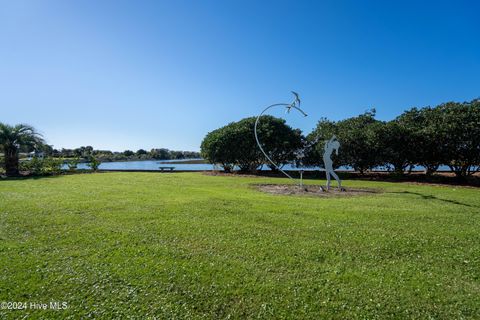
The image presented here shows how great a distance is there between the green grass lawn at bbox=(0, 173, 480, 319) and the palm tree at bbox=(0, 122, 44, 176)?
1844 cm

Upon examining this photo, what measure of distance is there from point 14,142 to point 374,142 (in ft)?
102

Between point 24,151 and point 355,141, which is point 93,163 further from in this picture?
point 355,141

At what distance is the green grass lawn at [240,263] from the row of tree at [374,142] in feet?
41.2

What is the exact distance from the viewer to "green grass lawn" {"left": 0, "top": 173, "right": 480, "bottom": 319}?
12.2 feet

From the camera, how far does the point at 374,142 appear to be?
21.1m

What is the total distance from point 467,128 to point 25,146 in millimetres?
35138

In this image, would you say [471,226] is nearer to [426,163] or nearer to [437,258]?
[437,258]

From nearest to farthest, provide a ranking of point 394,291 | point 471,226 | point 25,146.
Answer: point 394,291 < point 471,226 < point 25,146

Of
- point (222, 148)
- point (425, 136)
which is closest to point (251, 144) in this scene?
point (222, 148)

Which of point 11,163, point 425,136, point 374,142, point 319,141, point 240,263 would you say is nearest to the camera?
point 240,263

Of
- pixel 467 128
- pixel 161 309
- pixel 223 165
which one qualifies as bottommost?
pixel 161 309

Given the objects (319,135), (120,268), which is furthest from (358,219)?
(319,135)

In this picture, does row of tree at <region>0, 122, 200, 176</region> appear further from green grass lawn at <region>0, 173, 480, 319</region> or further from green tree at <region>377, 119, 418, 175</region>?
green tree at <region>377, 119, 418, 175</region>

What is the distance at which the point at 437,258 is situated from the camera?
5270 mm
